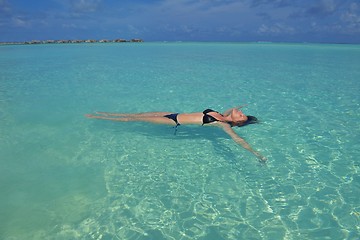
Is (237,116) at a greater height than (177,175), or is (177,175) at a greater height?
(237,116)

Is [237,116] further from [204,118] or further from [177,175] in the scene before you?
[177,175]

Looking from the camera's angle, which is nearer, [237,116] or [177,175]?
[177,175]

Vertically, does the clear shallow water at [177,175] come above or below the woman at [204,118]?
below

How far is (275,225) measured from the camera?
12.6ft

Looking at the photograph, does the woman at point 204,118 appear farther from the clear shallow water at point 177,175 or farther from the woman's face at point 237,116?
the clear shallow water at point 177,175

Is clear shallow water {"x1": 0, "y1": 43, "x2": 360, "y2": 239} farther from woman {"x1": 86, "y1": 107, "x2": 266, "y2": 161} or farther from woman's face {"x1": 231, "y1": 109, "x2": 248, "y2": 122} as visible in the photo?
woman's face {"x1": 231, "y1": 109, "x2": 248, "y2": 122}

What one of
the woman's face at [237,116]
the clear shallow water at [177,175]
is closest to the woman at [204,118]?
the woman's face at [237,116]

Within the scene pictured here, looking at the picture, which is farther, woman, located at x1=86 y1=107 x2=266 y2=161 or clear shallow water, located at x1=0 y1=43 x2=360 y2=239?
woman, located at x1=86 y1=107 x2=266 y2=161

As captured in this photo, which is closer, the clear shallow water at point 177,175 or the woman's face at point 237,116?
the clear shallow water at point 177,175

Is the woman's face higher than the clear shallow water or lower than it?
higher

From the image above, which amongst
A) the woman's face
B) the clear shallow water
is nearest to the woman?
the woman's face

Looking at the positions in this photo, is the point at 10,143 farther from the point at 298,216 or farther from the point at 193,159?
→ the point at 298,216

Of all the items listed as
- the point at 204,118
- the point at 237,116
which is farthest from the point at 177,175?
the point at 237,116

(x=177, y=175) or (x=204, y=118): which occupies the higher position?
(x=204, y=118)
